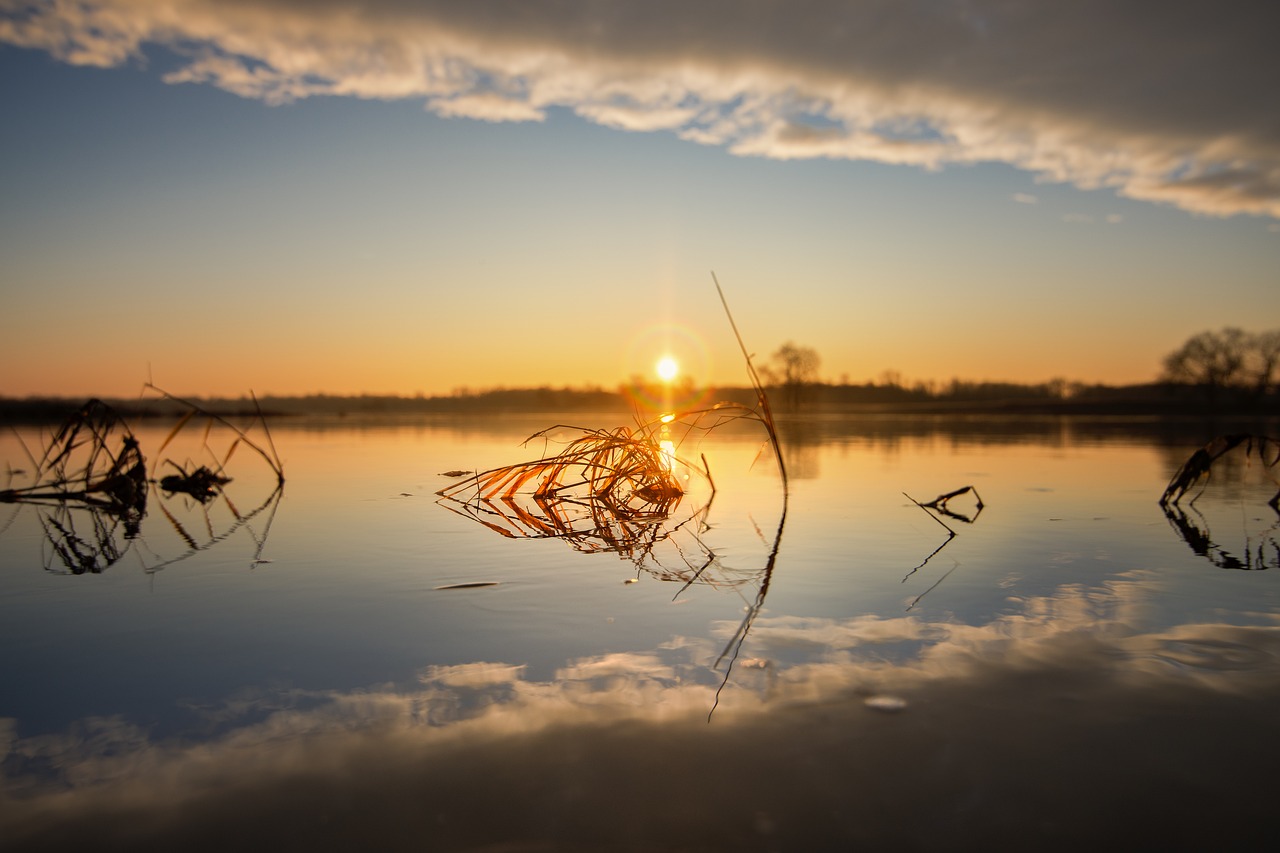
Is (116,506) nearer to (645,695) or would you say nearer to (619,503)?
(619,503)

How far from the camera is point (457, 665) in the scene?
2539mm

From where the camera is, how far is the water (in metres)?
1.60

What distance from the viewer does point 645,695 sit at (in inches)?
87.7

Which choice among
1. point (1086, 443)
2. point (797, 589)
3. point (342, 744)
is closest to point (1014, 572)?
point (797, 589)

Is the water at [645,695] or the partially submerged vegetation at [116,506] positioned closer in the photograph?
the water at [645,695]

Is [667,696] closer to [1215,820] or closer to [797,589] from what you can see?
[1215,820]

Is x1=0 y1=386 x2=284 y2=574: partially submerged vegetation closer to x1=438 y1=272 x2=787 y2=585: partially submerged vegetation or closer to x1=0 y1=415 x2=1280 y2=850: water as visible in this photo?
x1=0 y1=415 x2=1280 y2=850: water

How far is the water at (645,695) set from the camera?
5.24 feet

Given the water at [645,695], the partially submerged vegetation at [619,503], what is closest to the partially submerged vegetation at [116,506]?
the water at [645,695]

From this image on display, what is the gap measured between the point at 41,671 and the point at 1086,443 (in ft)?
60.6

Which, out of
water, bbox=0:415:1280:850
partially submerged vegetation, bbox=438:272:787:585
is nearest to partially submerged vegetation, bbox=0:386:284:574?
water, bbox=0:415:1280:850

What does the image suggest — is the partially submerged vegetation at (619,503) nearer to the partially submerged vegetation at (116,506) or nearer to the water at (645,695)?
the water at (645,695)

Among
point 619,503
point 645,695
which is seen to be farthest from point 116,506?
point 645,695

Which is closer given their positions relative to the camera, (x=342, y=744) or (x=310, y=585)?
(x=342, y=744)
